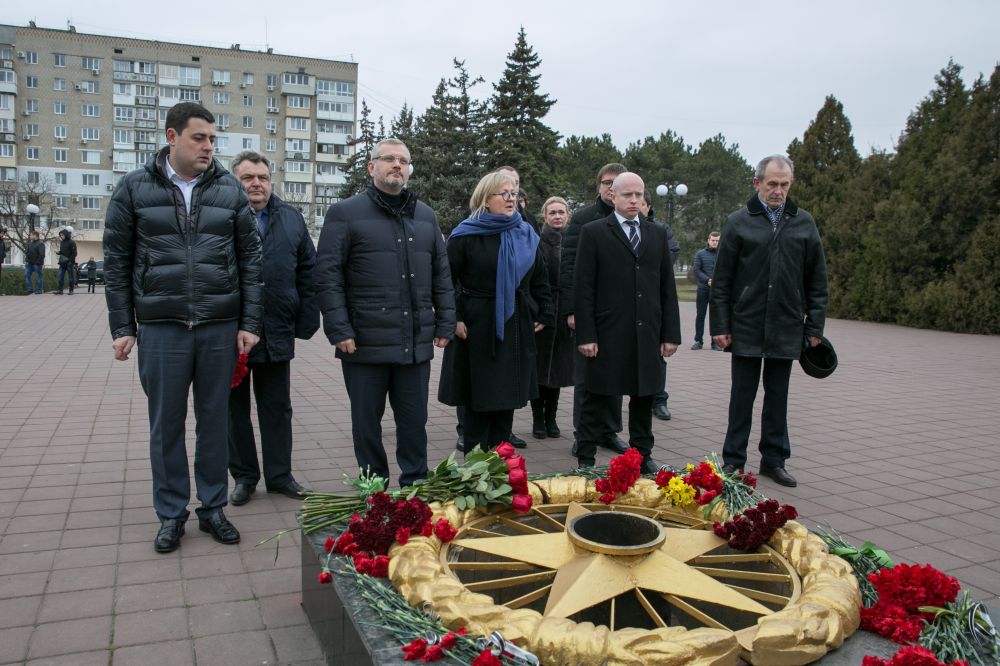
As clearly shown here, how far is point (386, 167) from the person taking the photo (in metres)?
4.14

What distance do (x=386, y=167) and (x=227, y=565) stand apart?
2044mm

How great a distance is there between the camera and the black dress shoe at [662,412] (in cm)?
709

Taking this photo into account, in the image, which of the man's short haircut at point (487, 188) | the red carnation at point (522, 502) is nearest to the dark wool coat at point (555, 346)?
the man's short haircut at point (487, 188)

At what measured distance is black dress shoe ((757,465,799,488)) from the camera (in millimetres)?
4992

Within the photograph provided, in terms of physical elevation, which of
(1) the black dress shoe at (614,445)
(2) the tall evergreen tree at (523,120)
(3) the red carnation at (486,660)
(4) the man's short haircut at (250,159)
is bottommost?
(1) the black dress shoe at (614,445)

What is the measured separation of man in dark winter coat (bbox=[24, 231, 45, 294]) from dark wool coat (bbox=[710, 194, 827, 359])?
2237cm

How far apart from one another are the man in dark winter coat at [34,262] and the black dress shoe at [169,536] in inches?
864

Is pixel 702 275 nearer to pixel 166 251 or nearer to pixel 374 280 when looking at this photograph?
pixel 374 280

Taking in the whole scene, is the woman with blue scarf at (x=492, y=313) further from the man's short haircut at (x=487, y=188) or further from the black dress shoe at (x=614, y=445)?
the black dress shoe at (x=614, y=445)

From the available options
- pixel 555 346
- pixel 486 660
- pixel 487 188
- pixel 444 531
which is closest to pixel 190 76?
pixel 555 346

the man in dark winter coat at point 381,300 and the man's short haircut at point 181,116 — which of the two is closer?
the man's short haircut at point 181,116

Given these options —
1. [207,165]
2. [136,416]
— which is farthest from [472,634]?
[136,416]

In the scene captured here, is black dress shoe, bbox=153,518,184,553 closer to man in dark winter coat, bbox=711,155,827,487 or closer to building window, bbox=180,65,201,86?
man in dark winter coat, bbox=711,155,827,487

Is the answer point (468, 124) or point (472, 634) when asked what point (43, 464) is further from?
point (468, 124)
